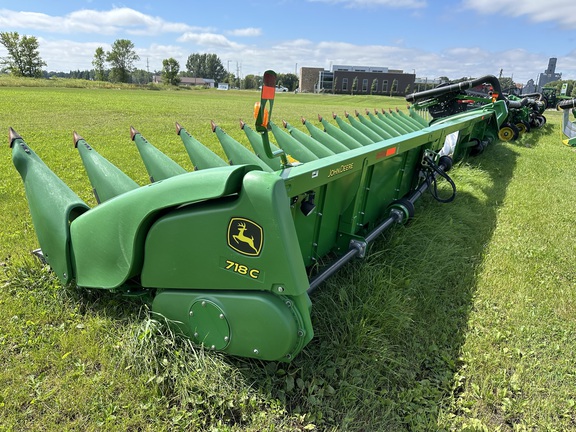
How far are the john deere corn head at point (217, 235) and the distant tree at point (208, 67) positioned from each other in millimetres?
127876

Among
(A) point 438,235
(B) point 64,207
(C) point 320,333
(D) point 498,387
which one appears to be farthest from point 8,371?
(A) point 438,235

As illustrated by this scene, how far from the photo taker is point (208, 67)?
123 metres

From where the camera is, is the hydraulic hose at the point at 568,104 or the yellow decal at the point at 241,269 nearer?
the yellow decal at the point at 241,269

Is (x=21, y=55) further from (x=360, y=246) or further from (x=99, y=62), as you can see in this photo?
(x=360, y=246)

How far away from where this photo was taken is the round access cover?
2041 millimetres

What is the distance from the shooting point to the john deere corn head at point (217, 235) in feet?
5.92

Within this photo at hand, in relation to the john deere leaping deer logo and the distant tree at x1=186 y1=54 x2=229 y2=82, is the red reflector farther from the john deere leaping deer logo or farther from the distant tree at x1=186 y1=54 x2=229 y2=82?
the distant tree at x1=186 y1=54 x2=229 y2=82

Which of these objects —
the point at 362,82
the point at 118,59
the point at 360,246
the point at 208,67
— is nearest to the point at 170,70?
the point at 118,59

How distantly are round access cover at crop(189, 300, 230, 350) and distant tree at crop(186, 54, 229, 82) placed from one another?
128828mm

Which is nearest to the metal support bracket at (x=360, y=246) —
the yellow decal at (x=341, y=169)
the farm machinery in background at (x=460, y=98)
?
the yellow decal at (x=341, y=169)

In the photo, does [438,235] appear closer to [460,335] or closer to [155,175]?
[460,335]

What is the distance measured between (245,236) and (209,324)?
1.89ft

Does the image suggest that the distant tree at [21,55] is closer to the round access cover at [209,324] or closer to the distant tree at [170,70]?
the distant tree at [170,70]

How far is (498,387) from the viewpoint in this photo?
2.25m
